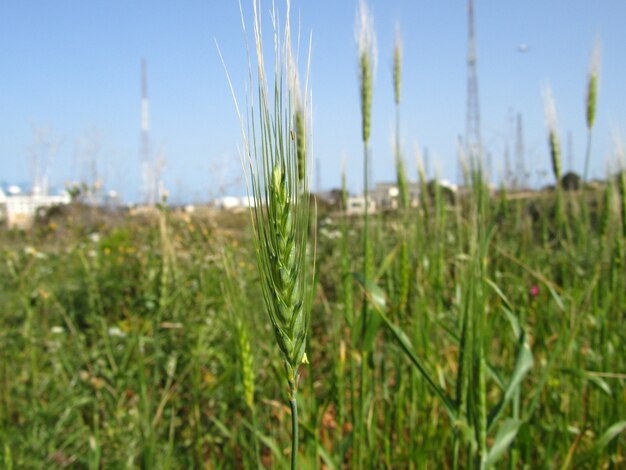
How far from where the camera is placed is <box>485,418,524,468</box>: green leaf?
1.11 metres

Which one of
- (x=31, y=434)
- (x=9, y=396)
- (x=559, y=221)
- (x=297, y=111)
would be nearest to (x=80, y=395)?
(x=9, y=396)

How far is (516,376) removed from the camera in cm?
120

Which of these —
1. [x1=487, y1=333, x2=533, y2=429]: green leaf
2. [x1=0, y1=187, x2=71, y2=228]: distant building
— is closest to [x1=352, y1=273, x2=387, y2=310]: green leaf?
[x1=487, y1=333, x2=533, y2=429]: green leaf

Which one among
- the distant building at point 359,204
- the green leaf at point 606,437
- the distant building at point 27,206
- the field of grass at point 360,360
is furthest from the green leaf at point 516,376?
the distant building at point 27,206

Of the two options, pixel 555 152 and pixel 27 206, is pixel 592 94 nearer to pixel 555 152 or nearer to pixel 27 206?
pixel 555 152

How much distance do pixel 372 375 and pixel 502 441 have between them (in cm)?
49

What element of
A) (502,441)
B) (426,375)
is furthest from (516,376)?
(426,375)

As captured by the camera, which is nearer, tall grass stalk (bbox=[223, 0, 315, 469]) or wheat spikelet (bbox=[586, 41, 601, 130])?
tall grass stalk (bbox=[223, 0, 315, 469])

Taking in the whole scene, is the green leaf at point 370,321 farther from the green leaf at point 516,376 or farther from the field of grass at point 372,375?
the green leaf at point 516,376

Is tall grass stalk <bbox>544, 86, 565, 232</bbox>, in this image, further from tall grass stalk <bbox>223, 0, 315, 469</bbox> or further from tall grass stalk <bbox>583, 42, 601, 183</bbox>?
tall grass stalk <bbox>223, 0, 315, 469</bbox>

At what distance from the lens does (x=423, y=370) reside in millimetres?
1046

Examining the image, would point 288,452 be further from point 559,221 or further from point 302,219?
point 559,221

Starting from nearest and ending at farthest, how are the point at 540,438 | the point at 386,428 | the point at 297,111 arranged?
1. the point at 297,111
2. the point at 386,428
3. the point at 540,438

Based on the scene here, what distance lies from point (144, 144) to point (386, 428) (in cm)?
921
